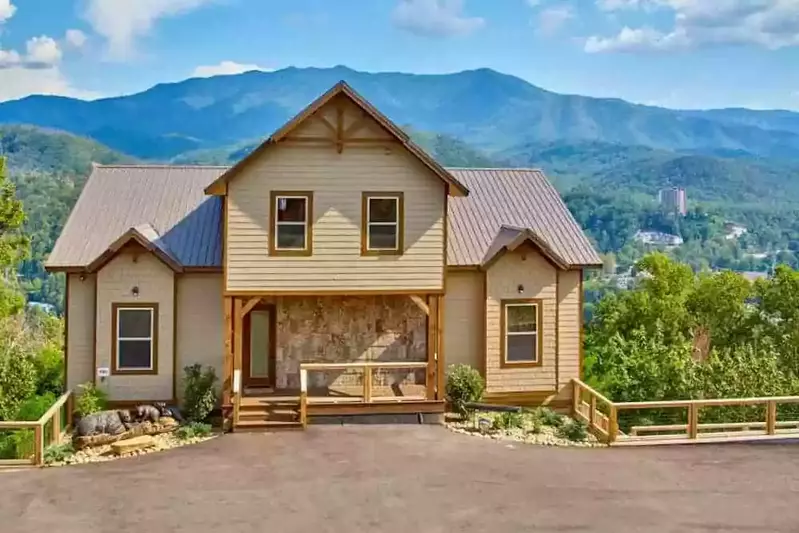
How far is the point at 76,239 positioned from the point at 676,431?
13710 mm

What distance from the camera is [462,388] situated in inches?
762

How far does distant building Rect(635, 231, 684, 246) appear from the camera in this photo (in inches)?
4909

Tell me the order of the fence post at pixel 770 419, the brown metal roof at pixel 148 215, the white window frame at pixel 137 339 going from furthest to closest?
1. the brown metal roof at pixel 148 215
2. the white window frame at pixel 137 339
3. the fence post at pixel 770 419

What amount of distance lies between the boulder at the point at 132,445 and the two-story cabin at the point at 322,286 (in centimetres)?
176

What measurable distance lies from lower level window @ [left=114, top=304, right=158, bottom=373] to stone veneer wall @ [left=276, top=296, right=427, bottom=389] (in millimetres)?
2774

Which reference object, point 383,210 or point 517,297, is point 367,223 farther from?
point 517,297

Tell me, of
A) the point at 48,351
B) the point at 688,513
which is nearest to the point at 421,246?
the point at 688,513

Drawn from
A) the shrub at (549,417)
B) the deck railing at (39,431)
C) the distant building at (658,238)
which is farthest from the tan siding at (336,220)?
the distant building at (658,238)

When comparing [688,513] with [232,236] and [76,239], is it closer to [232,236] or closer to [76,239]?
[232,236]

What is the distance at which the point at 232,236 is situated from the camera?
1842 centimetres

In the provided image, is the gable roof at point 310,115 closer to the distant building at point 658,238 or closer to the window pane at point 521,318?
the window pane at point 521,318

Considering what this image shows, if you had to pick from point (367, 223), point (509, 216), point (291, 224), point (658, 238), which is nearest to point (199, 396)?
point (291, 224)

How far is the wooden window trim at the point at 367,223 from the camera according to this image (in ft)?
62.1

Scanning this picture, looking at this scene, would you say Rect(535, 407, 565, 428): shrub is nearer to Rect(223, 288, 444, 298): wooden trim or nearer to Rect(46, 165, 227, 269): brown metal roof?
Rect(223, 288, 444, 298): wooden trim
